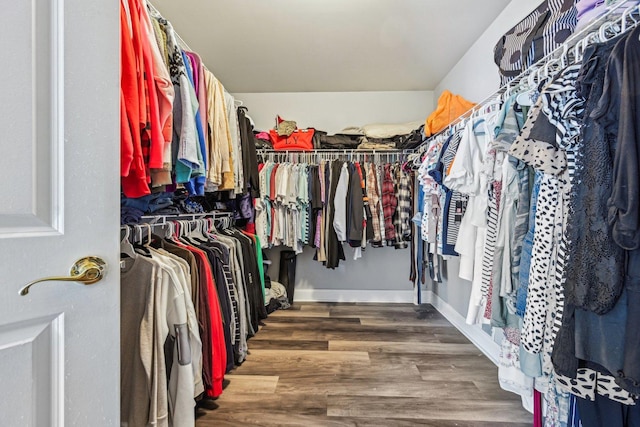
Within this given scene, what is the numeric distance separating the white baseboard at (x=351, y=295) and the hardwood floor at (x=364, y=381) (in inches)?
26.2

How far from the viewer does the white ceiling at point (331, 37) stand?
2.10 metres

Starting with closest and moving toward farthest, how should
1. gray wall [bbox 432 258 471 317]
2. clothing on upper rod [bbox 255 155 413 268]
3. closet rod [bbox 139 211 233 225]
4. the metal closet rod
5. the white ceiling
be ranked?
closet rod [bbox 139 211 233 225] < the white ceiling < gray wall [bbox 432 258 471 317] < clothing on upper rod [bbox 255 155 413 268] < the metal closet rod

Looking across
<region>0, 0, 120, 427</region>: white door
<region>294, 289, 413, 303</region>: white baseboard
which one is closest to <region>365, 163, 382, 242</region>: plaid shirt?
<region>294, 289, 413, 303</region>: white baseboard

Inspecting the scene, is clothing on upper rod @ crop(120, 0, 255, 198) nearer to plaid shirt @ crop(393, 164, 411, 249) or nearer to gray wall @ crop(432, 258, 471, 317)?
plaid shirt @ crop(393, 164, 411, 249)

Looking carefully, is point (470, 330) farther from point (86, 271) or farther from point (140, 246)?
point (86, 271)

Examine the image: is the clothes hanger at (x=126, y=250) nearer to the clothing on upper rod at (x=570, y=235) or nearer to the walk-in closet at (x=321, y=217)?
the walk-in closet at (x=321, y=217)

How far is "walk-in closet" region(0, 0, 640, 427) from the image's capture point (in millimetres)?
622

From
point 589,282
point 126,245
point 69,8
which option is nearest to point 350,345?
point 126,245

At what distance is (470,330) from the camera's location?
2.45 metres

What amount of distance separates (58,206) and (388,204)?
2.71 m

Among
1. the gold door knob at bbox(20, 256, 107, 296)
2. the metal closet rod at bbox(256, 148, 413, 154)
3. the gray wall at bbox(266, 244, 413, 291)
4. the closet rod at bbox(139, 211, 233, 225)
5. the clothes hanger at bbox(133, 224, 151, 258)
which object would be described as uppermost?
A: the metal closet rod at bbox(256, 148, 413, 154)

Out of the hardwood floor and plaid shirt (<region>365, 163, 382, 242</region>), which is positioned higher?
plaid shirt (<region>365, 163, 382, 242</region>)

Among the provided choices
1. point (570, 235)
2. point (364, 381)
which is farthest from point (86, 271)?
point (364, 381)

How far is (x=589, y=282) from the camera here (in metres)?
0.76
